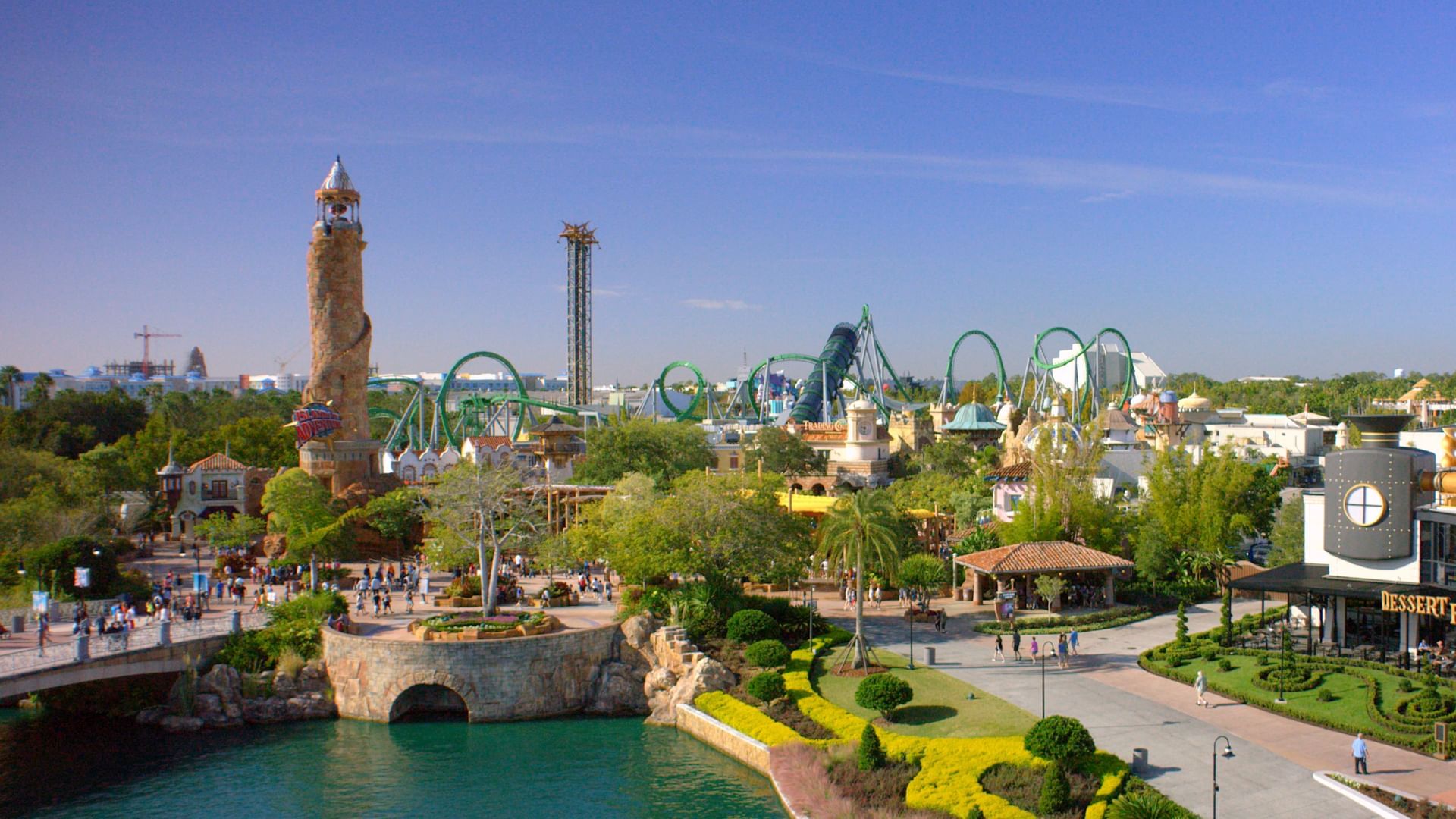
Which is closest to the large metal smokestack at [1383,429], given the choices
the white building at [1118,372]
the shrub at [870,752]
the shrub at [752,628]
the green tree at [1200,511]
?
the green tree at [1200,511]

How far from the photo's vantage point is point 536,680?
3072cm

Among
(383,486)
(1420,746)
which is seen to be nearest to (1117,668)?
(1420,746)

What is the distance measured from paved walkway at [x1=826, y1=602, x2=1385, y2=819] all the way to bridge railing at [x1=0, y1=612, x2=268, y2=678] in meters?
19.5

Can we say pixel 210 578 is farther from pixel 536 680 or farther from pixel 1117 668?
pixel 1117 668

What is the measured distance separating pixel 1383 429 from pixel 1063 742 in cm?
1512

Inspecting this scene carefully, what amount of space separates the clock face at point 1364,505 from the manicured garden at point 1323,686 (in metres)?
4.08

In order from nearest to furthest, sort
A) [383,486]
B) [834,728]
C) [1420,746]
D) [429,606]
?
[1420,746]
[834,728]
[429,606]
[383,486]

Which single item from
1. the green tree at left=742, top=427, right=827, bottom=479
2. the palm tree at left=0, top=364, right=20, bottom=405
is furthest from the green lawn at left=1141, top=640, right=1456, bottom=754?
the palm tree at left=0, top=364, right=20, bottom=405

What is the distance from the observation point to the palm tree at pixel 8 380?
103062 millimetres

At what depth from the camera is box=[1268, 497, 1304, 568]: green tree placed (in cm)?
3722

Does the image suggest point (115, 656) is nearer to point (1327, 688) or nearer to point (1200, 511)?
point (1327, 688)

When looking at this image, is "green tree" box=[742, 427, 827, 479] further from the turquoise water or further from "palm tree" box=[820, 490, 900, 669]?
the turquoise water

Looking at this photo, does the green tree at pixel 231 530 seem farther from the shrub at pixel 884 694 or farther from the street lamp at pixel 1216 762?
the street lamp at pixel 1216 762

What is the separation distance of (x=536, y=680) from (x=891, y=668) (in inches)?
389
